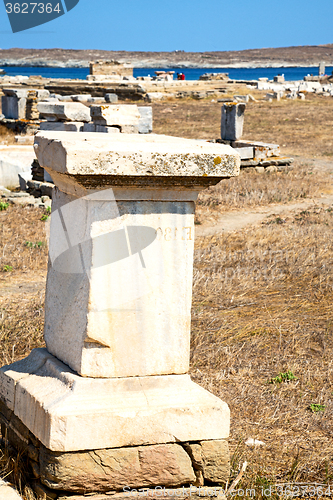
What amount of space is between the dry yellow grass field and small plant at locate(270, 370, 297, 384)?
0.03 m

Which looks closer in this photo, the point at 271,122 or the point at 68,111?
the point at 68,111

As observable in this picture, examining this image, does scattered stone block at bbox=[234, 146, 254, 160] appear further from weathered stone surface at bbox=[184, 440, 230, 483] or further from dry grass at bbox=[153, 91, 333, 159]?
weathered stone surface at bbox=[184, 440, 230, 483]

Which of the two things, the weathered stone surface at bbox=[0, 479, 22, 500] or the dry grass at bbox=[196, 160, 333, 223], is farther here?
the dry grass at bbox=[196, 160, 333, 223]

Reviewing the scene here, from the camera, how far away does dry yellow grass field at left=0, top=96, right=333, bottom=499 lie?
3.25 metres

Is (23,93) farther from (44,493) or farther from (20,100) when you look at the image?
(44,493)

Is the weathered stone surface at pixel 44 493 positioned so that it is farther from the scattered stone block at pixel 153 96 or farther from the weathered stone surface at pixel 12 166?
the scattered stone block at pixel 153 96

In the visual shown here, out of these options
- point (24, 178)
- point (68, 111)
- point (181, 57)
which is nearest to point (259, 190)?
point (68, 111)

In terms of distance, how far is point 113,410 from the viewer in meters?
2.46

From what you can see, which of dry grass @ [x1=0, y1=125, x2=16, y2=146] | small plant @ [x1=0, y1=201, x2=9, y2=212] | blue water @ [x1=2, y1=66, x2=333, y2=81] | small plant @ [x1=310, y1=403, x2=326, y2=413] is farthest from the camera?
blue water @ [x1=2, y1=66, x2=333, y2=81]

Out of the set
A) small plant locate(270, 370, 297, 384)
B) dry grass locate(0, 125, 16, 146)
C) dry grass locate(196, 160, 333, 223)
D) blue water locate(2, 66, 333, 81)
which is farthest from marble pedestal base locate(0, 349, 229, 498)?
blue water locate(2, 66, 333, 81)

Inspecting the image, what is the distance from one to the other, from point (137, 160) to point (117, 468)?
1313mm

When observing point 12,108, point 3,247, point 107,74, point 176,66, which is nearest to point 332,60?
point 176,66

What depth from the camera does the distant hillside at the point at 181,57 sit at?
536 feet

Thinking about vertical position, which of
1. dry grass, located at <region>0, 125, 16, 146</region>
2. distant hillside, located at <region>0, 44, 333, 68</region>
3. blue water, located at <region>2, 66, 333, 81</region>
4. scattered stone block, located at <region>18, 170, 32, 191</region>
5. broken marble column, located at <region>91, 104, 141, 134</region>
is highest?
distant hillside, located at <region>0, 44, 333, 68</region>
